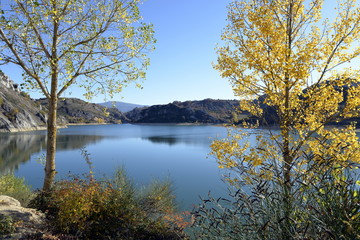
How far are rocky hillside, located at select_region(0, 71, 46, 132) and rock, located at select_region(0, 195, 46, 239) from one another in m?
76.1

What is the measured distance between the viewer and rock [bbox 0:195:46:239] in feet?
15.9

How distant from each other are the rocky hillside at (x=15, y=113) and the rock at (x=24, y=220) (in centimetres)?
7609

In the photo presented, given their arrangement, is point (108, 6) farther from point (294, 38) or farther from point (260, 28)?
point (294, 38)

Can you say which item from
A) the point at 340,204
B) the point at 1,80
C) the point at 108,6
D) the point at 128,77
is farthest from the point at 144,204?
the point at 1,80

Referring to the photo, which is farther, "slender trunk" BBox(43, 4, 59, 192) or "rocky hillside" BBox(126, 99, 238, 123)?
"rocky hillside" BBox(126, 99, 238, 123)

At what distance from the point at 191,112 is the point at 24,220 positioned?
13953cm

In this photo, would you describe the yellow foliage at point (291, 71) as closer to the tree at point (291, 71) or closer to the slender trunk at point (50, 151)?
the tree at point (291, 71)

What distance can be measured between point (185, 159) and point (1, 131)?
64.6m

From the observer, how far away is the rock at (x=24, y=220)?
484 cm

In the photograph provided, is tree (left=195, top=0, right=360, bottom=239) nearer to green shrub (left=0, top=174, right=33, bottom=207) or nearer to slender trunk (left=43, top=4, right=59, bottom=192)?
slender trunk (left=43, top=4, right=59, bottom=192)

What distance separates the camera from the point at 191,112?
474 feet

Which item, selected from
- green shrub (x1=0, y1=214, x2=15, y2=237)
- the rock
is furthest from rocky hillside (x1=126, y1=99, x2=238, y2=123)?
green shrub (x1=0, y1=214, x2=15, y2=237)

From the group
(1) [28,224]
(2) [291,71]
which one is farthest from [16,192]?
(2) [291,71]

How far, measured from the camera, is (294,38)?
6.21 meters
